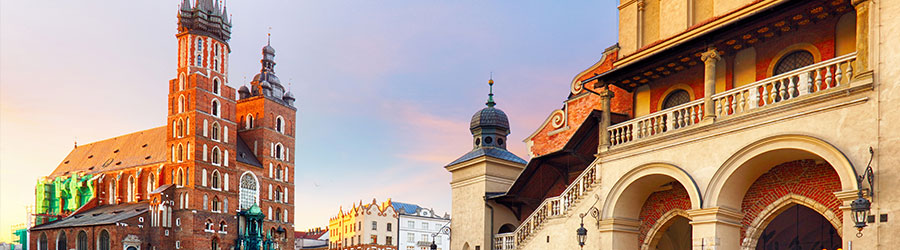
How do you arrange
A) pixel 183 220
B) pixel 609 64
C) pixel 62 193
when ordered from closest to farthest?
1. pixel 609 64
2. pixel 183 220
3. pixel 62 193

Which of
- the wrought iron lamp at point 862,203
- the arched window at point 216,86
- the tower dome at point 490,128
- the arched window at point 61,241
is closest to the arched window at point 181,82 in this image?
the arched window at point 216,86

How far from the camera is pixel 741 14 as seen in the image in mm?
15758

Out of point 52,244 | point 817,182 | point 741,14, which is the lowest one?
point 52,244

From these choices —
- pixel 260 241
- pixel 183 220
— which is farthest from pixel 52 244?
pixel 260 241

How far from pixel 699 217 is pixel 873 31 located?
4682 millimetres

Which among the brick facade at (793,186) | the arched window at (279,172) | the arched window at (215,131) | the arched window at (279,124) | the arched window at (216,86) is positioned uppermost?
the arched window at (216,86)

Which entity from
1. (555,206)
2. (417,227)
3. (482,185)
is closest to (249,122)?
(417,227)

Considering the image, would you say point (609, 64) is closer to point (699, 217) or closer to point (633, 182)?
point (633, 182)

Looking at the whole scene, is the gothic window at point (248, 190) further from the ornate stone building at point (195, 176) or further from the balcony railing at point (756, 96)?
the balcony railing at point (756, 96)

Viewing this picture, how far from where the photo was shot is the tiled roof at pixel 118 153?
2972 inches

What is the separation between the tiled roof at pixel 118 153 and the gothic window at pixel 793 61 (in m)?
65.9

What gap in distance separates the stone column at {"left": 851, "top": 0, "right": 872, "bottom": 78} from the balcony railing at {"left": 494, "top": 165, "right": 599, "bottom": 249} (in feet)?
22.3

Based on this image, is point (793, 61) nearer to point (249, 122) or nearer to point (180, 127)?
point (180, 127)

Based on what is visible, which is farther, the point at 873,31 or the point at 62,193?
the point at 62,193
